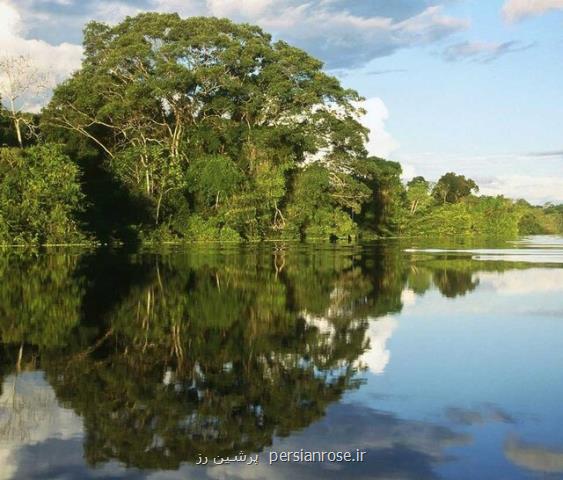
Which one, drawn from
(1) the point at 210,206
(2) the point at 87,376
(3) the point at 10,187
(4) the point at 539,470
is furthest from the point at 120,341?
(1) the point at 210,206

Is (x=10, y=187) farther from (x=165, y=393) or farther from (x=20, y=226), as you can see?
(x=165, y=393)

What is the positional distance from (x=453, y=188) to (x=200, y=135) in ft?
229

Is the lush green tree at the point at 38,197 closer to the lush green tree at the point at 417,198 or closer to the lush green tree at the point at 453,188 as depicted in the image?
the lush green tree at the point at 417,198

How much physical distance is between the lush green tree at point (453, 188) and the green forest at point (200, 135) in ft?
185

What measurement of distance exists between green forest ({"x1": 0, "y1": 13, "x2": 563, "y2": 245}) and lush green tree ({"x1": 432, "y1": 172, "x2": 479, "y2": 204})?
185ft

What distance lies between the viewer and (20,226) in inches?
1570

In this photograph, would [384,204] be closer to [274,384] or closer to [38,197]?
[38,197]

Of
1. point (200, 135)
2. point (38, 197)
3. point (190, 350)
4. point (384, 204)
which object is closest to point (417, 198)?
point (384, 204)

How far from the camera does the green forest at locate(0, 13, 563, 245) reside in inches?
1903

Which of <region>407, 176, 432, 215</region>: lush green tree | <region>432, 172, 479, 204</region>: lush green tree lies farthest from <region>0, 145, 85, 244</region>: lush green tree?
<region>432, 172, 479, 204</region>: lush green tree

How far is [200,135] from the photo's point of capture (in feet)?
174

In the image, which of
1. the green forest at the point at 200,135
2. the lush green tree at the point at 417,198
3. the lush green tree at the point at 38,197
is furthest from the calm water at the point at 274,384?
the lush green tree at the point at 417,198

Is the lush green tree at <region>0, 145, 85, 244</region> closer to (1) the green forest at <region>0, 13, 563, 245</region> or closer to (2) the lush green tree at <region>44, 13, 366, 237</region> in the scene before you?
(1) the green forest at <region>0, 13, 563, 245</region>

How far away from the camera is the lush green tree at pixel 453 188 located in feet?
369
